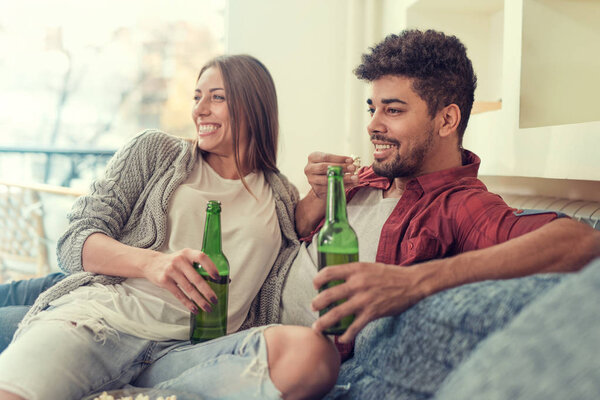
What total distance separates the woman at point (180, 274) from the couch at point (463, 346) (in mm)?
99

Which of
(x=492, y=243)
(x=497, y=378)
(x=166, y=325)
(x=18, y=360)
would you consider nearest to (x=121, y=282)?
(x=166, y=325)

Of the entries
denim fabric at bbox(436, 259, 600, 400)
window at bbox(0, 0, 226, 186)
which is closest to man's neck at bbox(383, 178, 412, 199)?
denim fabric at bbox(436, 259, 600, 400)

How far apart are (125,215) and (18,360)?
0.48 m

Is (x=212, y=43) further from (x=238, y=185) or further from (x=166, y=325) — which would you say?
(x=166, y=325)

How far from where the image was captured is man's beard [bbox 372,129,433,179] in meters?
1.33

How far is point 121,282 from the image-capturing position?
1322 mm

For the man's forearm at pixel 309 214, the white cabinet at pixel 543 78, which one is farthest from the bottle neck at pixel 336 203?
the white cabinet at pixel 543 78

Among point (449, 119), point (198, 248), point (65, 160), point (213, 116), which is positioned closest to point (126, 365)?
point (198, 248)

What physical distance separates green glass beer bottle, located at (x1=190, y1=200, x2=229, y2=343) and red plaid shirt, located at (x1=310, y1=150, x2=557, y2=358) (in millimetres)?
298

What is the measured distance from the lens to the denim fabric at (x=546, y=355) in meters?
0.56

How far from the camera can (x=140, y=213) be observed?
4.67 ft

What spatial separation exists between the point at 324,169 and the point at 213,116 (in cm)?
39

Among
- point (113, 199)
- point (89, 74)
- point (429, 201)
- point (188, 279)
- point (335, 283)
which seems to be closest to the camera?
point (335, 283)

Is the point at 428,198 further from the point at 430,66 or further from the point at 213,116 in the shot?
the point at 213,116
